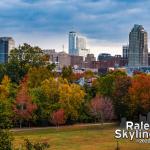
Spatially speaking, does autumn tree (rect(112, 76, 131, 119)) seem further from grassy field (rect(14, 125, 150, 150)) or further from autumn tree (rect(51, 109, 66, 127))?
autumn tree (rect(51, 109, 66, 127))

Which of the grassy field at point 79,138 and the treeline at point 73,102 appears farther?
the treeline at point 73,102

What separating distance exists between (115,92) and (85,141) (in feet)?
64.1

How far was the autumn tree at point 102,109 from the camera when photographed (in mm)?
62312

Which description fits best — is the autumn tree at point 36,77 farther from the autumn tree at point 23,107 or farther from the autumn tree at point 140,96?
the autumn tree at point 140,96

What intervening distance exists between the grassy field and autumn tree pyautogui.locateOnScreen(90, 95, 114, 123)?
10.3ft

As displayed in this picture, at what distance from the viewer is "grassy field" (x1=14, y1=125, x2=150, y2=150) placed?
41969mm

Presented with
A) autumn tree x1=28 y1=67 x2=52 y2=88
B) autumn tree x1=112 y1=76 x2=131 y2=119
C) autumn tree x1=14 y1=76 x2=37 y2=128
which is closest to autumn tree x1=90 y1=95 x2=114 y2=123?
autumn tree x1=112 y1=76 x2=131 y2=119

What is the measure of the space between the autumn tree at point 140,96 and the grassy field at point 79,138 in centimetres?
571

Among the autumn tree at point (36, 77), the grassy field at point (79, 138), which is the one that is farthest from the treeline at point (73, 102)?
the autumn tree at point (36, 77)

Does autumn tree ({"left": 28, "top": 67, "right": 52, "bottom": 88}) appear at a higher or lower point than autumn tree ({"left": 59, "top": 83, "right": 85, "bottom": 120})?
higher

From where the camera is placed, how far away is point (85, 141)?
46.3m

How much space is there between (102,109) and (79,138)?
14156 mm

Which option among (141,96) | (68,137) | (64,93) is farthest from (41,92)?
(68,137)

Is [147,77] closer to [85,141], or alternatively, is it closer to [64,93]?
[64,93]
